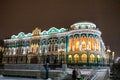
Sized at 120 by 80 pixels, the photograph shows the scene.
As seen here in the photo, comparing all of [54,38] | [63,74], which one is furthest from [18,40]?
[63,74]

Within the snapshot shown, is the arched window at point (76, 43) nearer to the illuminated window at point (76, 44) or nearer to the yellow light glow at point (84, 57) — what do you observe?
the illuminated window at point (76, 44)

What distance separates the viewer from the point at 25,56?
181 ft

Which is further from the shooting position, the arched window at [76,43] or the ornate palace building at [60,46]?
the arched window at [76,43]

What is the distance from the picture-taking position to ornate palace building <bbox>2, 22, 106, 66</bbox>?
147 feet

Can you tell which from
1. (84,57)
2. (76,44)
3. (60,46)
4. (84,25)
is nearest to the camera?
(84,57)

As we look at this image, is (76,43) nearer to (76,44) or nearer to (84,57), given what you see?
(76,44)

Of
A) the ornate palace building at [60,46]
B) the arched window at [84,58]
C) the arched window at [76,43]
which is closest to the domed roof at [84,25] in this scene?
the ornate palace building at [60,46]

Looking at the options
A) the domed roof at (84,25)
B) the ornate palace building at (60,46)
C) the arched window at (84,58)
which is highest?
the domed roof at (84,25)

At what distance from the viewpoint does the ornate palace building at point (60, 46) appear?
44750 mm

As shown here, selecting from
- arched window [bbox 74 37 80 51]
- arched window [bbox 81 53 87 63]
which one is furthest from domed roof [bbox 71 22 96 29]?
arched window [bbox 81 53 87 63]

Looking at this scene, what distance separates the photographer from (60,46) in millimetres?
48750

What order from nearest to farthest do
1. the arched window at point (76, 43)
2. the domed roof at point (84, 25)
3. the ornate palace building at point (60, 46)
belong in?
the ornate palace building at point (60, 46), the arched window at point (76, 43), the domed roof at point (84, 25)

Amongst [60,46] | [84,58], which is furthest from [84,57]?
[60,46]

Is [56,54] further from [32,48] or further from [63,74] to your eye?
[63,74]
